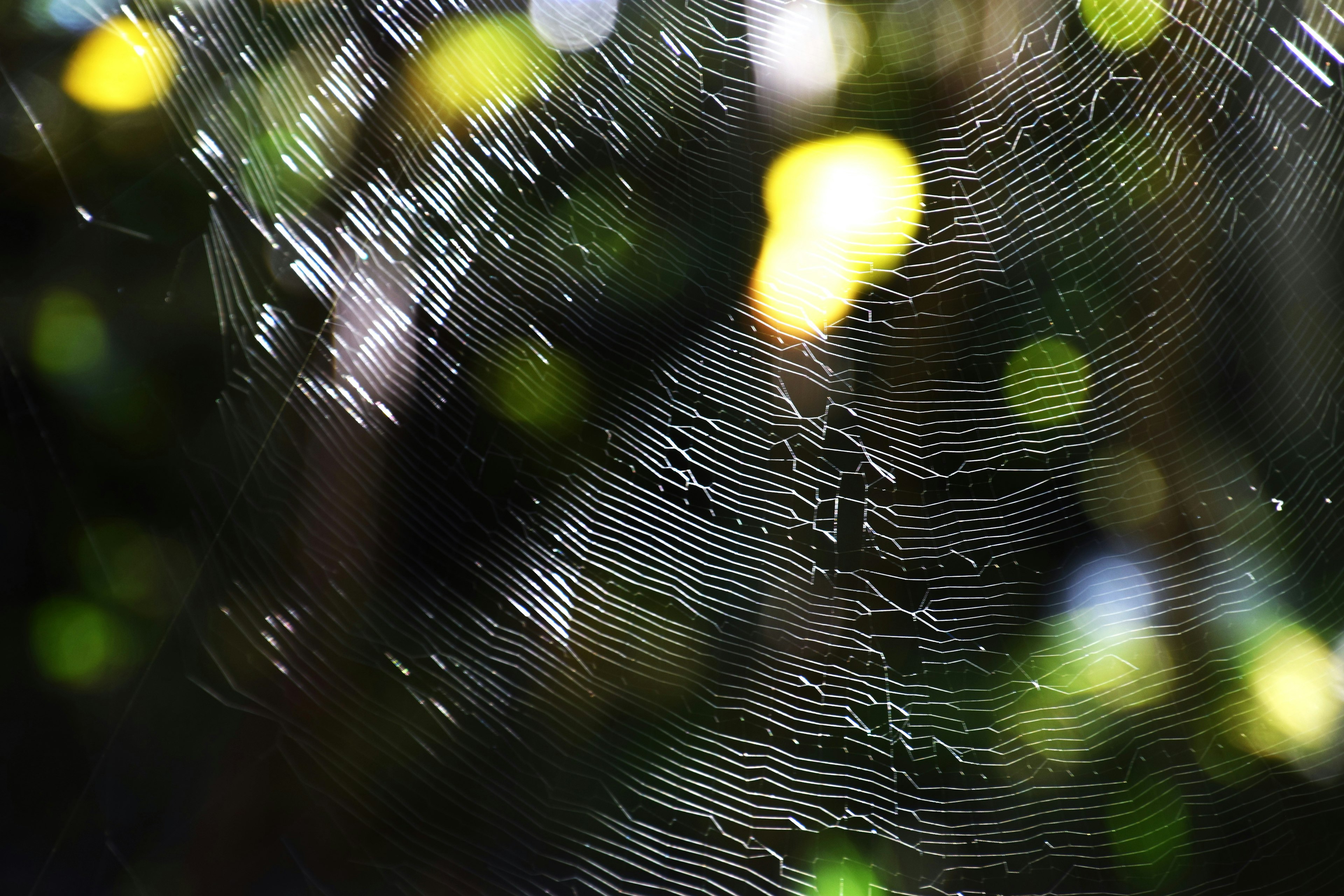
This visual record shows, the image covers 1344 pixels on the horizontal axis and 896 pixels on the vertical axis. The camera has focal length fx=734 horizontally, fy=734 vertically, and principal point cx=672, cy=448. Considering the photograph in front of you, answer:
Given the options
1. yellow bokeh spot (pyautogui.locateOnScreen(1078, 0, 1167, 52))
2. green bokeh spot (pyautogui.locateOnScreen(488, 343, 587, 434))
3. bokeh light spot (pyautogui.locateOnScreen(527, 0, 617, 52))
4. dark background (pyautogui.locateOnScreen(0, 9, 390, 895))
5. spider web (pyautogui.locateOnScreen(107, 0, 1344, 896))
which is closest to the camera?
dark background (pyautogui.locateOnScreen(0, 9, 390, 895))

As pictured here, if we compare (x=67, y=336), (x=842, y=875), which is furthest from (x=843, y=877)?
(x=67, y=336)

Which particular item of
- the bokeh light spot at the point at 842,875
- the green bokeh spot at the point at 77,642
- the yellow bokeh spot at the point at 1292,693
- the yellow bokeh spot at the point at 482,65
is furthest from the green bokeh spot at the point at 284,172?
the yellow bokeh spot at the point at 1292,693

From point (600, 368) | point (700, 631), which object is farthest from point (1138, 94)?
point (700, 631)

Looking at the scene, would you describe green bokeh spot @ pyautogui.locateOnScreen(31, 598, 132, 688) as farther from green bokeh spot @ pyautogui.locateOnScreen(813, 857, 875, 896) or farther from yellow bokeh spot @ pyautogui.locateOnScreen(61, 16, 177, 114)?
green bokeh spot @ pyautogui.locateOnScreen(813, 857, 875, 896)

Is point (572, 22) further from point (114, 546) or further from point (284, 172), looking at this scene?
point (114, 546)

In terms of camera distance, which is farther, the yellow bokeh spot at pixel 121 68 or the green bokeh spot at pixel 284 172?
the green bokeh spot at pixel 284 172

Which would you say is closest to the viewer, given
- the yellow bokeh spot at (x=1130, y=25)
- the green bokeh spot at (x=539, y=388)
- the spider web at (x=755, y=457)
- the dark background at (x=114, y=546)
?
the dark background at (x=114, y=546)

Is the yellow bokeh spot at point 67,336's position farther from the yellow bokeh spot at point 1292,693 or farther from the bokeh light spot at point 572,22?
the yellow bokeh spot at point 1292,693

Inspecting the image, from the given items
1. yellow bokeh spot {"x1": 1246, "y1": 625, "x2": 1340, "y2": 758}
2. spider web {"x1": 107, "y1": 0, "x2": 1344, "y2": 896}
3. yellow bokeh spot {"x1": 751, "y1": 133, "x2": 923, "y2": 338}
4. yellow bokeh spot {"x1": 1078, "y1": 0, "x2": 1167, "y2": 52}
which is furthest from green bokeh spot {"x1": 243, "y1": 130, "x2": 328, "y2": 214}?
yellow bokeh spot {"x1": 1246, "y1": 625, "x2": 1340, "y2": 758}
